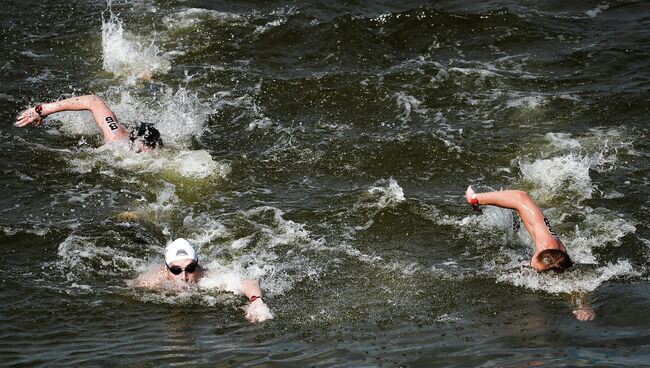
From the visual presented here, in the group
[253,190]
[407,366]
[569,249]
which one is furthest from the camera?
[253,190]

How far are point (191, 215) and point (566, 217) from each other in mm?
4533

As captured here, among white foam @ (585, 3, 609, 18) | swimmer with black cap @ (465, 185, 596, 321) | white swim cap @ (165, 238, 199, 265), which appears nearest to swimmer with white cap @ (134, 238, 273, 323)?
white swim cap @ (165, 238, 199, 265)

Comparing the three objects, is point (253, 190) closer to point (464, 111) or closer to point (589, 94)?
point (464, 111)

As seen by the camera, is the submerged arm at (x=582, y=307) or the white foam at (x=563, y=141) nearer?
the submerged arm at (x=582, y=307)

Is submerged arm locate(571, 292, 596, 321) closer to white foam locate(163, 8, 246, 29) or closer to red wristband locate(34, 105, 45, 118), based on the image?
red wristband locate(34, 105, 45, 118)

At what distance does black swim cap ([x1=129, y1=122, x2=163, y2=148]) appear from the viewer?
12.9 m

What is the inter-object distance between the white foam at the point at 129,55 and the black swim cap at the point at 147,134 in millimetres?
2759

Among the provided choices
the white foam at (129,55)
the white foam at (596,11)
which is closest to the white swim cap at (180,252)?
the white foam at (129,55)

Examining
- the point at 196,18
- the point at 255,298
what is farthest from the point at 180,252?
the point at 196,18

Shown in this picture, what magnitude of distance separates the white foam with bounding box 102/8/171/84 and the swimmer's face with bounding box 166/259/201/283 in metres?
6.57

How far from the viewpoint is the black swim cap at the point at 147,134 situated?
12938mm

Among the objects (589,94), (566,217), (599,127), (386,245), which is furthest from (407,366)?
(589,94)

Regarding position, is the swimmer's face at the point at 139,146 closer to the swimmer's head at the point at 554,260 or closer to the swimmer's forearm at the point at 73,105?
the swimmer's forearm at the point at 73,105

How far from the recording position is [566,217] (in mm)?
11477
